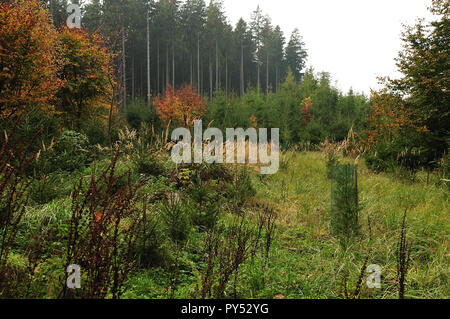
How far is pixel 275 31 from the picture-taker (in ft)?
145

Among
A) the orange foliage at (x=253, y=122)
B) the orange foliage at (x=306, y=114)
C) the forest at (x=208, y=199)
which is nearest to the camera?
the forest at (x=208, y=199)

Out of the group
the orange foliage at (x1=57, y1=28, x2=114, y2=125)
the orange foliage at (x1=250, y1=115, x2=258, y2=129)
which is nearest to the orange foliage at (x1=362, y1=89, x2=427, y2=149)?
the orange foliage at (x1=250, y1=115, x2=258, y2=129)

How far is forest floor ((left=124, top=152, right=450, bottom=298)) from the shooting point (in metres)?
2.37

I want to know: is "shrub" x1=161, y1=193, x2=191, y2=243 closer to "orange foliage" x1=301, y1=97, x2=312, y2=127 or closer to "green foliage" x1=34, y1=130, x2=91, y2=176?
"green foliage" x1=34, y1=130, x2=91, y2=176

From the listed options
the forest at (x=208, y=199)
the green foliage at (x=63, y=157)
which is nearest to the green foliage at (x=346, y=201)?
the forest at (x=208, y=199)

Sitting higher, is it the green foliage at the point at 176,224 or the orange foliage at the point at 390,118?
the orange foliage at the point at 390,118

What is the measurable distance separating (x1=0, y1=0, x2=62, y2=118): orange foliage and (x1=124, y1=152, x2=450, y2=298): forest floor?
8220 mm

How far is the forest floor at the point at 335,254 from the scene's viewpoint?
2.37 meters

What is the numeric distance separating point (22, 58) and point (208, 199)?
28.8ft

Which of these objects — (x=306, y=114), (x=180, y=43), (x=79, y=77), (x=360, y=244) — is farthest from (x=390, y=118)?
(x=180, y=43)

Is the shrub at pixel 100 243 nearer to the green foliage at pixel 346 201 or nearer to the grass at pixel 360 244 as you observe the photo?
the grass at pixel 360 244

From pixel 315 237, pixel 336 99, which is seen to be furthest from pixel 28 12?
pixel 336 99

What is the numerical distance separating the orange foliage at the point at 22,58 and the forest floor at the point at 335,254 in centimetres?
822
